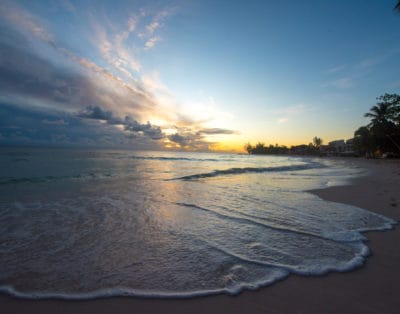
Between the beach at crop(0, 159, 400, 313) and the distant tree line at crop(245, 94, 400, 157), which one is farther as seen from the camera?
the distant tree line at crop(245, 94, 400, 157)

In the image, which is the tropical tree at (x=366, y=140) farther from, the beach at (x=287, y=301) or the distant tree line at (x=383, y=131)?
the beach at (x=287, y=301)

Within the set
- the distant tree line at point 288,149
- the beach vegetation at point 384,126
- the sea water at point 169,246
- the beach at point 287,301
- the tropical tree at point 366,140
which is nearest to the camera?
the beach at point 287,301

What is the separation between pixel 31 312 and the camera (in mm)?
2205

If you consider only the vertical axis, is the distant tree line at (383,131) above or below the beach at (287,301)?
above

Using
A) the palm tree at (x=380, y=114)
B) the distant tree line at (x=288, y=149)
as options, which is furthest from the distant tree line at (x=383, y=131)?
the distant tree line at (x=288, y=149)

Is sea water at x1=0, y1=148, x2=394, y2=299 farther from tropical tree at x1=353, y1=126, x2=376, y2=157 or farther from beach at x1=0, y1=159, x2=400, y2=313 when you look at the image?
tropical tree at x1=353, y1=126, x2=376, y2=157

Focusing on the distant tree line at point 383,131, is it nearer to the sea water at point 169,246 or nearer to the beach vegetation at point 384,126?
the beach vegetation at point 384,126

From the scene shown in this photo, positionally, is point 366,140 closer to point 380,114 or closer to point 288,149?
point 380,114

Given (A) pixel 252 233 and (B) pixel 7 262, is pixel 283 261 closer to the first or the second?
(A) pixel 252 233

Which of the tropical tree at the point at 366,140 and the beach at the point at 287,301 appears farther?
the tropical tree at the point at 366,140

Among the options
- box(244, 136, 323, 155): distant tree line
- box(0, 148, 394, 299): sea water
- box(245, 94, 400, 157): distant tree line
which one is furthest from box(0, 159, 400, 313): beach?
box(244, 136, 323, 155): distant tree line

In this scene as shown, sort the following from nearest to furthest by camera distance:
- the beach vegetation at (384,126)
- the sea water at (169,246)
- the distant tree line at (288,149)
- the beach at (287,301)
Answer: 1. the beach at (287,301)
2. the sea water at (169,246)
3. the beach vegetation at (384,126)
4. the distant tree line at (288,149)

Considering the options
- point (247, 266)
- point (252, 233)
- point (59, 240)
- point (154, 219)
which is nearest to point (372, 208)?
point (252, 233)

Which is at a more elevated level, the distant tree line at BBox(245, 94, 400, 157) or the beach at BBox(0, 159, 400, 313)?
the distant tree line at BBox(245, 94, 400, 157)
